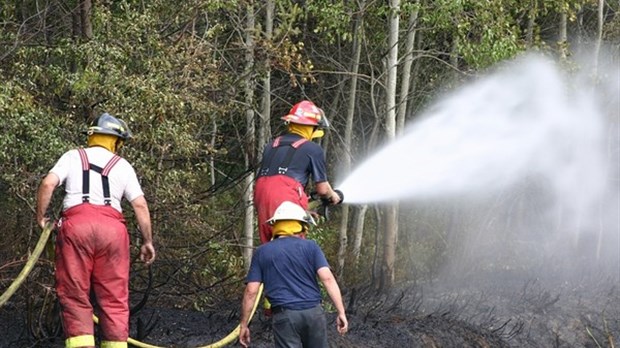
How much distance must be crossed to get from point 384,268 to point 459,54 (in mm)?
4058

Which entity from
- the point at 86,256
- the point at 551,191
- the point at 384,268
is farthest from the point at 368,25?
the point at 86,256

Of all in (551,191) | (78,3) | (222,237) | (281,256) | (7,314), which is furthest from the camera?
(551,191)

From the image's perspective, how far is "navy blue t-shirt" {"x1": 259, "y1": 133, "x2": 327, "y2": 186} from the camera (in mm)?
11195

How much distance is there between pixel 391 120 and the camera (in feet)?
69.8

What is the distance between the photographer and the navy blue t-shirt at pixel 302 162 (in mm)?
11195

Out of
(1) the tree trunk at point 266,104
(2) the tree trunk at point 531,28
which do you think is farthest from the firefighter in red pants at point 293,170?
(2) the tree trunk at point 531,28

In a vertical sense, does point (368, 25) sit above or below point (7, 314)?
above

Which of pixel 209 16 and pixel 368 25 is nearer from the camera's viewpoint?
pixel 209 16

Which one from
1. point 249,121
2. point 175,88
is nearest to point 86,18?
point 175,88

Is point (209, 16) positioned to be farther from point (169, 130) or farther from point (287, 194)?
point (287, 194)

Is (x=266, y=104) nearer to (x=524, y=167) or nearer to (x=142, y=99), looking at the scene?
(x=524, y=167)

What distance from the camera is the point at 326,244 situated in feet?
82.8

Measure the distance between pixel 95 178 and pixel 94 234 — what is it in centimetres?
43

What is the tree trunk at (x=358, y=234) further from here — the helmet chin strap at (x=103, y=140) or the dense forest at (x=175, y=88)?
the helmet chin strap at (x=103, y=140)
